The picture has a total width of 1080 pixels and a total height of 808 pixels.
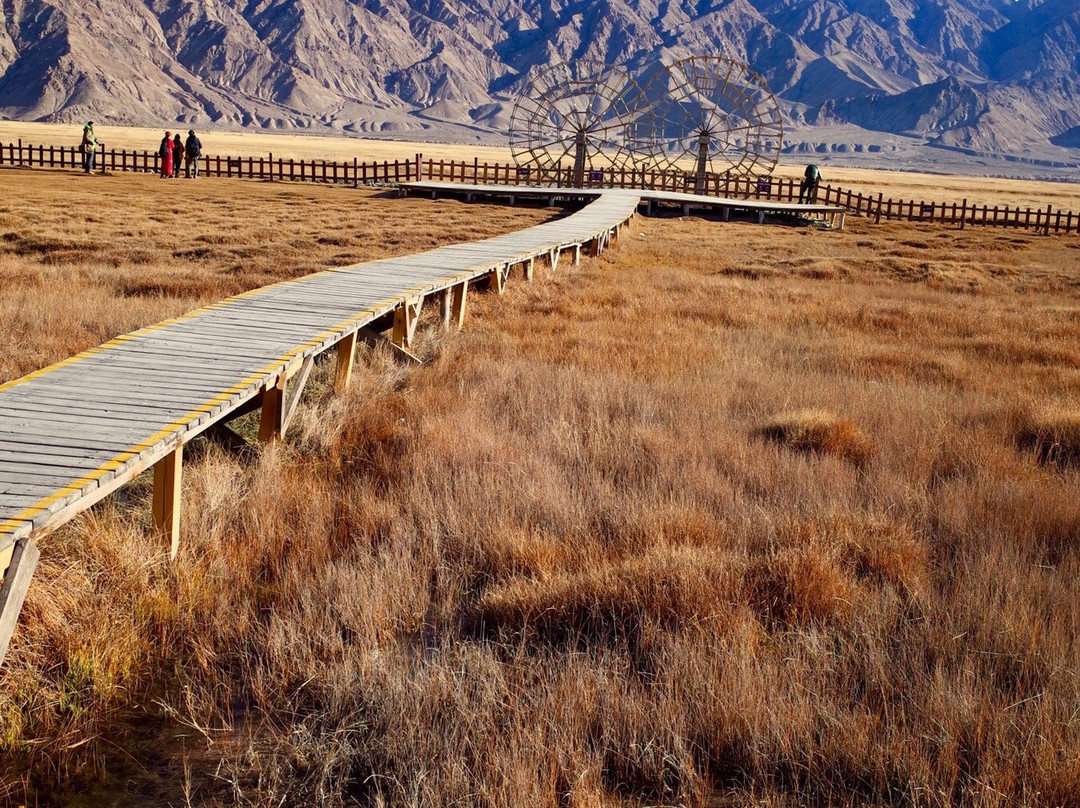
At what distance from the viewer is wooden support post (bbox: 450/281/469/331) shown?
980 centimetres

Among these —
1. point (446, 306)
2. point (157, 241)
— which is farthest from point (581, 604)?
point (157, 241)

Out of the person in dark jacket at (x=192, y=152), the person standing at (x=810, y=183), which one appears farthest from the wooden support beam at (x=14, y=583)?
the person in dark jacket at (x=192, y=152)

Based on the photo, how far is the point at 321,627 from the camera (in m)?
3.73

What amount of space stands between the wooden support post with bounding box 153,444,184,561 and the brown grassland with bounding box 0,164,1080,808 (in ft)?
0.30

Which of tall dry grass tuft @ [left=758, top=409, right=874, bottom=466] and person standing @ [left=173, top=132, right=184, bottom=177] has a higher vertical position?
person standing @ [left=173, top=132, right=184, bottom=177]

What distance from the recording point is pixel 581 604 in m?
3.88

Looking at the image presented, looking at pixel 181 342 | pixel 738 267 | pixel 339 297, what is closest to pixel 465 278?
pixel 339 297

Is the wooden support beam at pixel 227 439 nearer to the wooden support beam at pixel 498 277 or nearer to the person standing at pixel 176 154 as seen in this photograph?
the wooden support beam at pixel 498 277

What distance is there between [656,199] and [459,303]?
21310 mm

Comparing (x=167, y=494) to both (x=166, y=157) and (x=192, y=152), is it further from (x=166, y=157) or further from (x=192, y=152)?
(x=166, y=157)

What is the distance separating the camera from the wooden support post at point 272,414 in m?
5.54

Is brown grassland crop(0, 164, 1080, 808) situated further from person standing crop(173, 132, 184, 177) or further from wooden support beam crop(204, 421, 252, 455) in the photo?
person standing crop(173, 132, 184, 177)

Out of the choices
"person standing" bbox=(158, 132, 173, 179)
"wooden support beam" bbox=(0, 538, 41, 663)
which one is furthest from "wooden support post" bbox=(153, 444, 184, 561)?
"person standing" bbox=(158, 132, 173, 179)

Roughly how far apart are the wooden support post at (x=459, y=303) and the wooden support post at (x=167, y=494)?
561 cm
